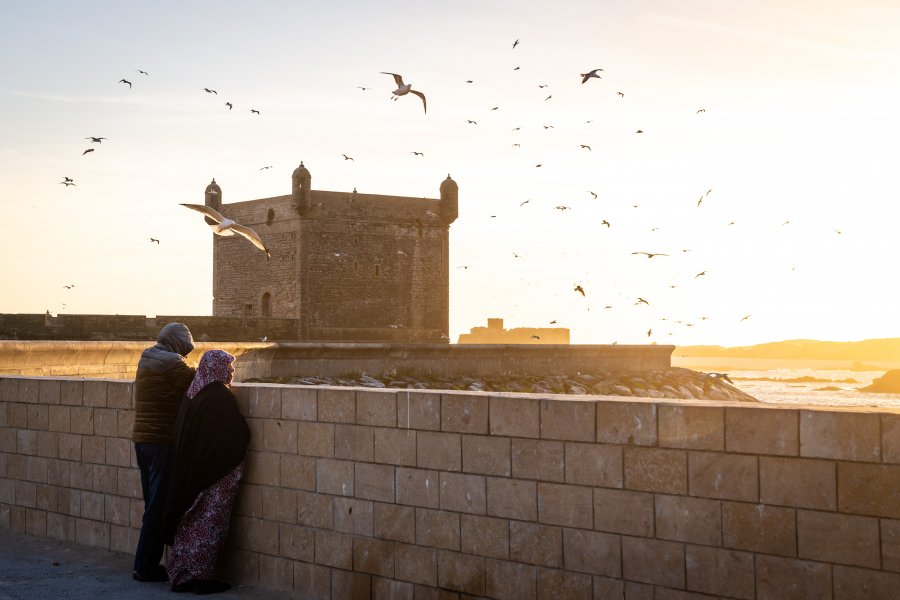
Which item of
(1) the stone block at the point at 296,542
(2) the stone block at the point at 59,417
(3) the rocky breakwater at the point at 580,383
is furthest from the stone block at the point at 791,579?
(3) the rocky breakwater at the point at 580,383

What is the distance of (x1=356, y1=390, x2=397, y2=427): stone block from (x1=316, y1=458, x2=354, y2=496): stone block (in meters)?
0.34

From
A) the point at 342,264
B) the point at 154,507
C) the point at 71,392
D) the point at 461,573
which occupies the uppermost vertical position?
the point at 342,264

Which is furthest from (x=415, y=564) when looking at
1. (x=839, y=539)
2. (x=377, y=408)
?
(x=839, y=539)

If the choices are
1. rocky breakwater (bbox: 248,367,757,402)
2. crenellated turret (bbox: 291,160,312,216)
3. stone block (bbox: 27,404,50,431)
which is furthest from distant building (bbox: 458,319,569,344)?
stone block (bbox: 27,404,50,431)

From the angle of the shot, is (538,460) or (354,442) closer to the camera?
(538,460)

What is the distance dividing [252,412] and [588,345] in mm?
34077

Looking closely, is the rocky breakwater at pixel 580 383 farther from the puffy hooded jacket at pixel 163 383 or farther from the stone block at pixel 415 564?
the stone block at pixel 415 564

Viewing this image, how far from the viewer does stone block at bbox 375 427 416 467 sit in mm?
6508

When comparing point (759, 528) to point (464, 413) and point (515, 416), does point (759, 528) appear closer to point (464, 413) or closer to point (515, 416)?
point (515, 416)

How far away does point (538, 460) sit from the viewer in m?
5.91

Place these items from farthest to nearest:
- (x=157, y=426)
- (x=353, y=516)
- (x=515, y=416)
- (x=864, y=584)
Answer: (x=157, y=426) → (x=353, y=516) → (x=515, y=416) → (x=864, y=584)

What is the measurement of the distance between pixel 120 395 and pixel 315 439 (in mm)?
2202

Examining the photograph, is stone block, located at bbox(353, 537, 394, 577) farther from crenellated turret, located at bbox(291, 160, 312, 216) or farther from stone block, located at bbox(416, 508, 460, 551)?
crenellated turret, located at bbox(291, 160, 312, 216)

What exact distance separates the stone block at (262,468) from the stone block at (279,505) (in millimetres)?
69
